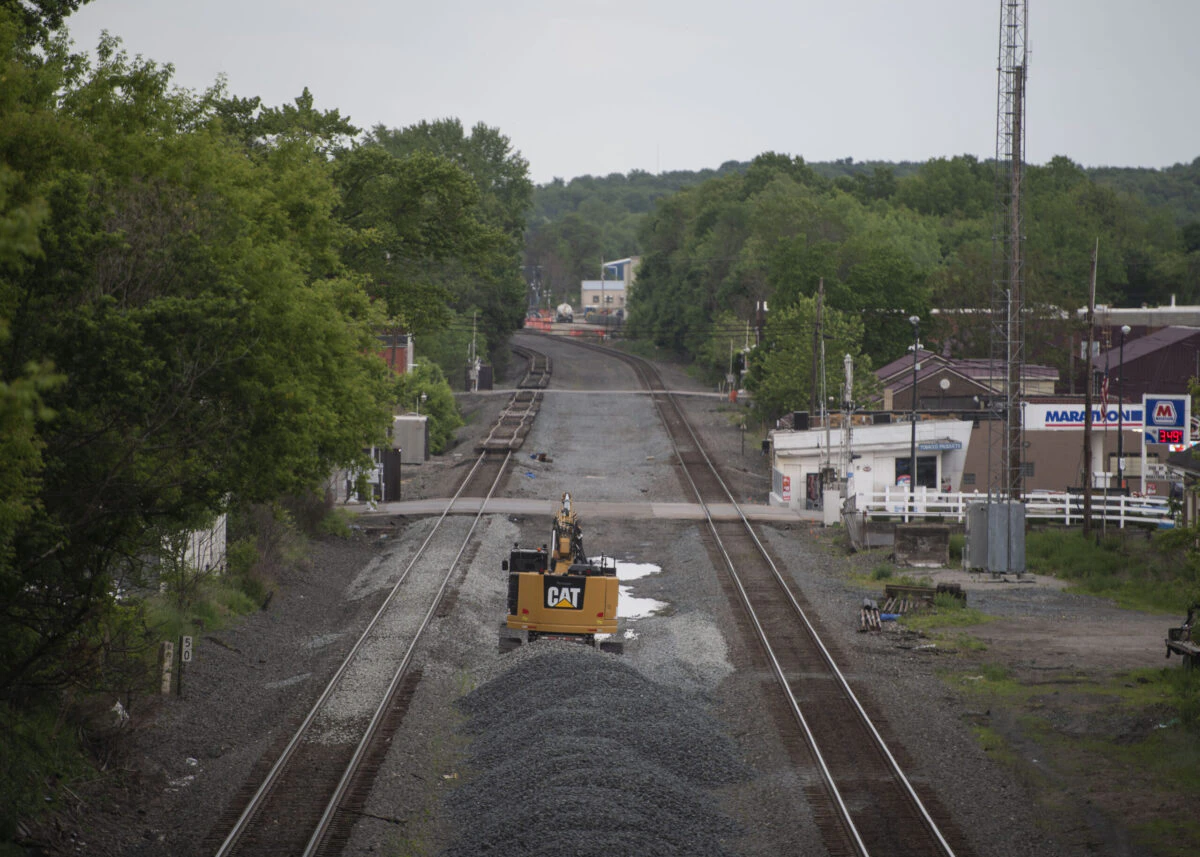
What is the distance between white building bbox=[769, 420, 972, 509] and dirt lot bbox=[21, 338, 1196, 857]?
11757 mm

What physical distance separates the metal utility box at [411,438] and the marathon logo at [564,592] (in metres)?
34.1

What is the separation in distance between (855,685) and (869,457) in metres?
28.7

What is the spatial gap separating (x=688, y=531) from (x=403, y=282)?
11728mm

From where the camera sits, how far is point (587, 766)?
15.8 meters

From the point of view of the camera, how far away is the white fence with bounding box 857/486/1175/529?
1531 inches

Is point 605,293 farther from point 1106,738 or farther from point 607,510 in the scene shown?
point 1106,738

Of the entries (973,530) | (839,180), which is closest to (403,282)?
(973,530)

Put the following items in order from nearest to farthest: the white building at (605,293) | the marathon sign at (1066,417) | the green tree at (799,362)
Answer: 1. the marathon sign at (1066,417)
2. the green tree at (799,362)
3. the white building at (605,293)

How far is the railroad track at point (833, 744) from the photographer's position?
14.6 metres

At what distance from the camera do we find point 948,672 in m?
23.6

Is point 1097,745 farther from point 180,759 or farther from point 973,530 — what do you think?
point 973,530

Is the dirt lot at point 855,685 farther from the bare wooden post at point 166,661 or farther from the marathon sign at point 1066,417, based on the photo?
the marathon sign at point 1066,417

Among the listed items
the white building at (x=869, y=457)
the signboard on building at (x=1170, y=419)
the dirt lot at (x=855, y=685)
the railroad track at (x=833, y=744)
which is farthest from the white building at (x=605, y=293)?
the railroad track at (x=833, y=744)

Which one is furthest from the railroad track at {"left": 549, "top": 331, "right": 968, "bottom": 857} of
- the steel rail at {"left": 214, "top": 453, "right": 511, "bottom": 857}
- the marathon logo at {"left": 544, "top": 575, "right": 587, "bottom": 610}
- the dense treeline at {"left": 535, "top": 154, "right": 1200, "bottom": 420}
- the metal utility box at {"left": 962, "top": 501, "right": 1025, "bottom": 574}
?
the dense treeline at {"left": 535, "top": 154, "right": 1200, "bottom": 420}
